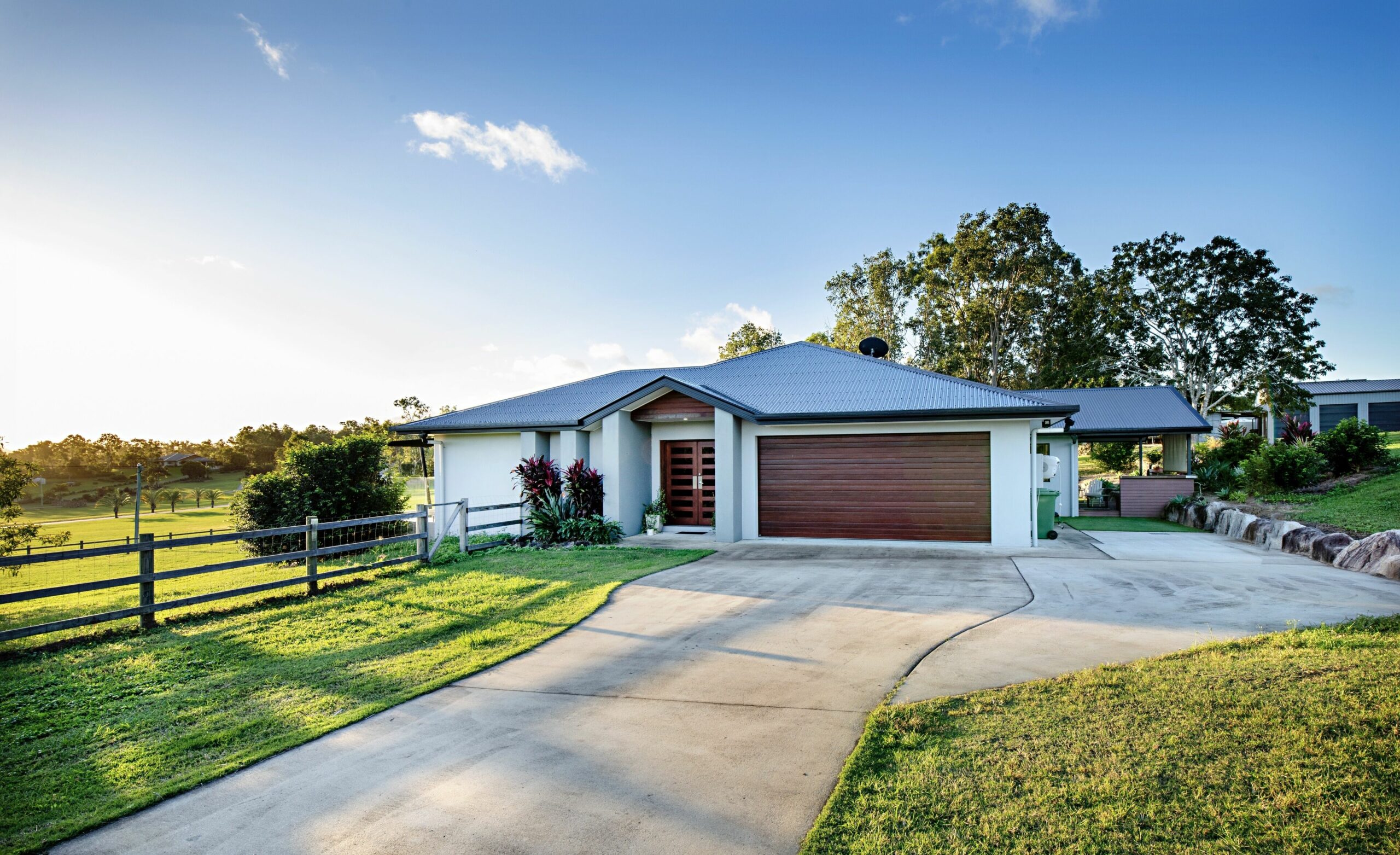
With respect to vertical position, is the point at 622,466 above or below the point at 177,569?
above

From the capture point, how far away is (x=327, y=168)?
13.3 metres

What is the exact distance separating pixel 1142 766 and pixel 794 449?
11.1m

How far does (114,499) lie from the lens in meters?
26.4

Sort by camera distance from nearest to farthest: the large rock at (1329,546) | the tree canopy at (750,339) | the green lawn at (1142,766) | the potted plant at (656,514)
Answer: the green lawn at (1142,766)
the large rock at (1329,546)
the potted plant at (656,514)
the tree canopy at (750,339)

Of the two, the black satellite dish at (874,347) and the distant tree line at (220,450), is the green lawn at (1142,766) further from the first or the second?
the black satellite dish at (874,347)

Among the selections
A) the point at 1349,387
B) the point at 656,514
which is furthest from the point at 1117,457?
the point at 1349,387

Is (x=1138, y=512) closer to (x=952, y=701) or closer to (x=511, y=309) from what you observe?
(x=952, y=701)

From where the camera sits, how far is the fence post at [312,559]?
903 cm

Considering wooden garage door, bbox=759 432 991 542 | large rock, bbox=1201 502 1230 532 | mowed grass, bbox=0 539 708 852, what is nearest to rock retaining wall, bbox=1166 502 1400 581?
large rock, bbox=1201 502 1230 532

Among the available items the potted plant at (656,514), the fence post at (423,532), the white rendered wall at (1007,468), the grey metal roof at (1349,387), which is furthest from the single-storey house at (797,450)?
the grey metal roof at (1349,387)

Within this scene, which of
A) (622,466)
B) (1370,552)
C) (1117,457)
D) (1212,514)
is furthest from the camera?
(1117,457)

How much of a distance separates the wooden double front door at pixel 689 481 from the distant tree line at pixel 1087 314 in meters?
22.9

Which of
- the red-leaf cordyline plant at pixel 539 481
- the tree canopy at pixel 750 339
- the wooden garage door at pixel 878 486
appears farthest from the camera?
the tree canopy at pixel 750 339

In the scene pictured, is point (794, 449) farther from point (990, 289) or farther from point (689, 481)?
point (990, 289)
